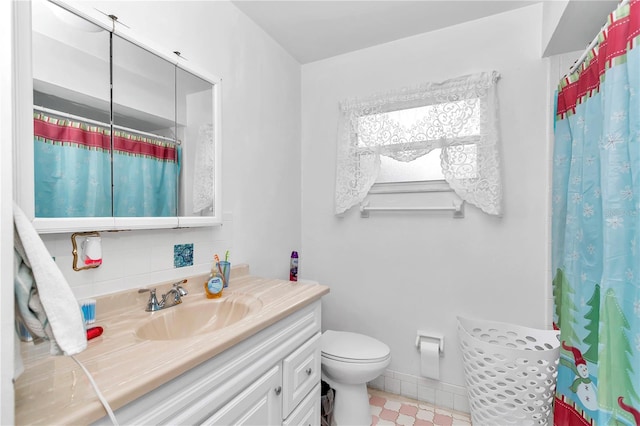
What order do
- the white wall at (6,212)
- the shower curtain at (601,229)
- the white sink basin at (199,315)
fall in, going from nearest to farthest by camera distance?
the white wall at (6,212), the shower curtain at (601,229), the white sink basin at (199,315)

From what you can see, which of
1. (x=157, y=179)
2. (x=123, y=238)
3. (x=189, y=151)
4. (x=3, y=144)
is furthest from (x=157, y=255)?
(x=3, y=144)

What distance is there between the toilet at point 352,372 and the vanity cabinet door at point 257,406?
0.54 meters

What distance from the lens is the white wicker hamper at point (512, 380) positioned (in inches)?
58.4

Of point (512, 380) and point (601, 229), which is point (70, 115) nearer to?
point (601, 229)

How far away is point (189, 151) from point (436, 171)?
1490 mm

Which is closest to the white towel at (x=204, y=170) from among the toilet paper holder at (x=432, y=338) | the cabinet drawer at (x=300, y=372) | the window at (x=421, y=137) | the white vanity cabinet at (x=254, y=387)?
the white vanity cabinet at (x=254, y=387)

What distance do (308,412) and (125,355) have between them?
0.94 meters

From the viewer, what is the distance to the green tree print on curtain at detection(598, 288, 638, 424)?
2.92 ft

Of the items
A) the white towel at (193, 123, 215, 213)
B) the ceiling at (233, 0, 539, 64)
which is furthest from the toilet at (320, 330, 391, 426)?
the ceiling at (233, 0, 539, 64)

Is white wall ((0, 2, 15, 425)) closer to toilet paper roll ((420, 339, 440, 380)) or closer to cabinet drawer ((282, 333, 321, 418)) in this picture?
cabinet drawer ((282, 333, 321, 418))

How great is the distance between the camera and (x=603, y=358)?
946 mm

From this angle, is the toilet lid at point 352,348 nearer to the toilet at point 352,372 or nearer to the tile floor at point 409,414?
the toilet at point 352,372

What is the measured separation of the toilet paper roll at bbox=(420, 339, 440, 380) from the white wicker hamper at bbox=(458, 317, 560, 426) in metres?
0.22

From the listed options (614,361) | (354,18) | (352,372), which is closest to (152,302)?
(352,372)
